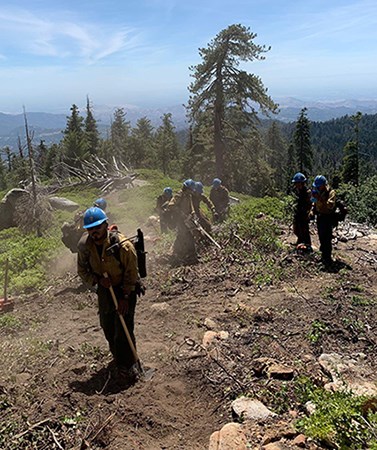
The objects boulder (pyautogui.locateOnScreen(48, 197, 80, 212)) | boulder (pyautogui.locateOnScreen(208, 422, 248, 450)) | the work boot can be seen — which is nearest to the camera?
boulder (pyautogui.locateOnScreen(208, 422, 248, 450))

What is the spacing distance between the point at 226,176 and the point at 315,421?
2450 cm

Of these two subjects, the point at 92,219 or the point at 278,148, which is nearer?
the point at 92,219

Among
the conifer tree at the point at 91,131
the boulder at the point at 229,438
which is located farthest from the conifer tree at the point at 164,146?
the boulder at the point at 229,438

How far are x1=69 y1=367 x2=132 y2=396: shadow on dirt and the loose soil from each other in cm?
2

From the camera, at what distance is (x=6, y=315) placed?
7852mm

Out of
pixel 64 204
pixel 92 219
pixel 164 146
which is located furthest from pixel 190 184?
pixel 164 146

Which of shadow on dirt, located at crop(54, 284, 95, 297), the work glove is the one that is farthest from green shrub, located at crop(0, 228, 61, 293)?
the work glove

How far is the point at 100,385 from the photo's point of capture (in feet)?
17.0

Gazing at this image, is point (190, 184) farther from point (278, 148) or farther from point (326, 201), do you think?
point (278, 148)

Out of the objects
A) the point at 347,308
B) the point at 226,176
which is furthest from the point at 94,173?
the point at 347,308

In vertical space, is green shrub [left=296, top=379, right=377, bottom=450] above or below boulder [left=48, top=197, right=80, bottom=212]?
above

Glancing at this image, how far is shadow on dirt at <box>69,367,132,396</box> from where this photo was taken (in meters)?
5.02

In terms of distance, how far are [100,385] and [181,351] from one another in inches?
49.6

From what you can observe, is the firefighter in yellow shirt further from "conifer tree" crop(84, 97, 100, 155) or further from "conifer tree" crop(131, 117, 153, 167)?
"conifer tree" crop(131, 117, 153, 167)
